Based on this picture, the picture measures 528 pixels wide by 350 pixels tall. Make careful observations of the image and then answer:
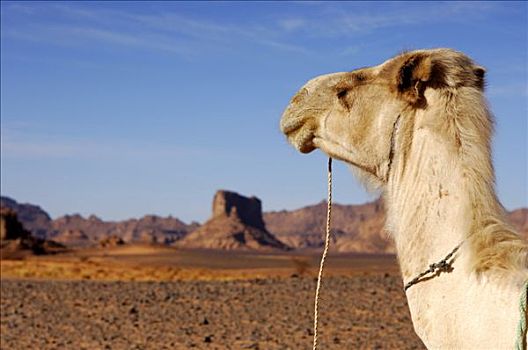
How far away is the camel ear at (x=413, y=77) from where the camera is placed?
10.7 feet

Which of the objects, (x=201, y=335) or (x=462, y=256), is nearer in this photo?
(x=462, y=256)

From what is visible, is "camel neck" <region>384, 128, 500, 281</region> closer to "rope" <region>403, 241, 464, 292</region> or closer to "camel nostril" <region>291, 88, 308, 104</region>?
"rope" <region>403, 241, 464, 292</region>

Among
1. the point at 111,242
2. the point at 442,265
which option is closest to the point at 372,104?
the point at 442,265

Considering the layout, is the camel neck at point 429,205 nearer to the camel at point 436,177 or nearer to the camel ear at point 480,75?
the camel at point 436,177

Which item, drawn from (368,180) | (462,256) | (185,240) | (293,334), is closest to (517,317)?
(462,256)

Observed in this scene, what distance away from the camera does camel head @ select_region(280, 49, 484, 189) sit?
3.28 m

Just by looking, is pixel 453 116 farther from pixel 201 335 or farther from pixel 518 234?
pixel 201 335

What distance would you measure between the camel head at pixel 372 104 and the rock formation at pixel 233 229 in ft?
356

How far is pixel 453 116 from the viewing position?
10.5ft

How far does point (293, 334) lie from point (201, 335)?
1.53 meters

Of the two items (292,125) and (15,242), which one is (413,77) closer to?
(292,125)

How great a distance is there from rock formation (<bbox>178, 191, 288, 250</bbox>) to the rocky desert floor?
90110mm

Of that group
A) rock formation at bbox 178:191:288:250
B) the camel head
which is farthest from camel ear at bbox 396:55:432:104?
rock formation at bbox 178:191:288:250

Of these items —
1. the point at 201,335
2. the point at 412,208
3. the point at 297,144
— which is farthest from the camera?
the point at 201,335
